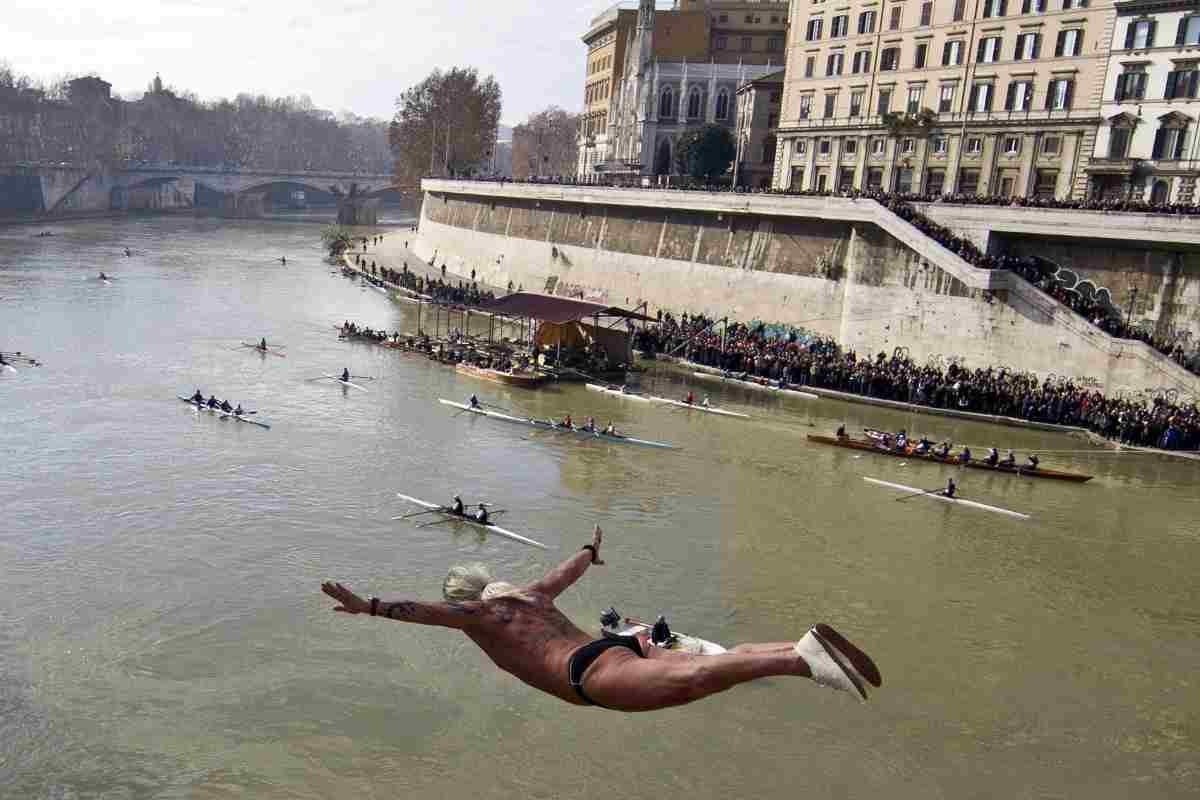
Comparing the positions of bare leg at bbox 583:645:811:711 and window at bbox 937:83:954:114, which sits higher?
window at bbox 937:83:954:114

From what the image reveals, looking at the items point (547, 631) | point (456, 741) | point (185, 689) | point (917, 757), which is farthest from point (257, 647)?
point (547, 631)

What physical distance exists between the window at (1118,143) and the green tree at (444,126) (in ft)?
198

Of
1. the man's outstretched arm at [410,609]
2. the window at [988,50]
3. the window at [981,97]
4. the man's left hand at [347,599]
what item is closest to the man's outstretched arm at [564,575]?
the man's outstretched arm at [410,609]

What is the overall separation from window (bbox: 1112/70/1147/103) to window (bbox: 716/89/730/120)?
121 feet

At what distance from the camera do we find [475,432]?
1243 inches

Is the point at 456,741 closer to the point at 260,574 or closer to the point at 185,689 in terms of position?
the point at 185,689

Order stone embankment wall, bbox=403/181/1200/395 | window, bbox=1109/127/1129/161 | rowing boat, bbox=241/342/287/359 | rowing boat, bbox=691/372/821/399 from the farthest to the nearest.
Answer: rowing boat, bbox=241/342/287/359, window, bbox=1109/127/1129/161, rowing boat, bbox=691/372/821/399, stone embankment wall, bbox=403/181/1200/395

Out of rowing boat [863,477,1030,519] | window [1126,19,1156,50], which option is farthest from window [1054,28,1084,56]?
rowing boat [863,477,1030,519]

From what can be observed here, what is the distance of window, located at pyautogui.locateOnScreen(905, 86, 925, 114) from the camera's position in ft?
165

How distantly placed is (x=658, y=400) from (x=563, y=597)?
58.7ft

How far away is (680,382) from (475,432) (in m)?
11.8

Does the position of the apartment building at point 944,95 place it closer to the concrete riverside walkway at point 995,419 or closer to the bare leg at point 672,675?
the concrete riverside walkway at point 995,419

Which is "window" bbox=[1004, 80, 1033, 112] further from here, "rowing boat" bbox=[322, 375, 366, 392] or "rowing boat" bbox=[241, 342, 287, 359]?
"rowing boat" bbox=[241, 342, 287, 359]

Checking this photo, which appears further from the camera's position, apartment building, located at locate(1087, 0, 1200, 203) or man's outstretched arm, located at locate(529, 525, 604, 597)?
apartment building, located at locate(1087, 0, 1200, 203)
